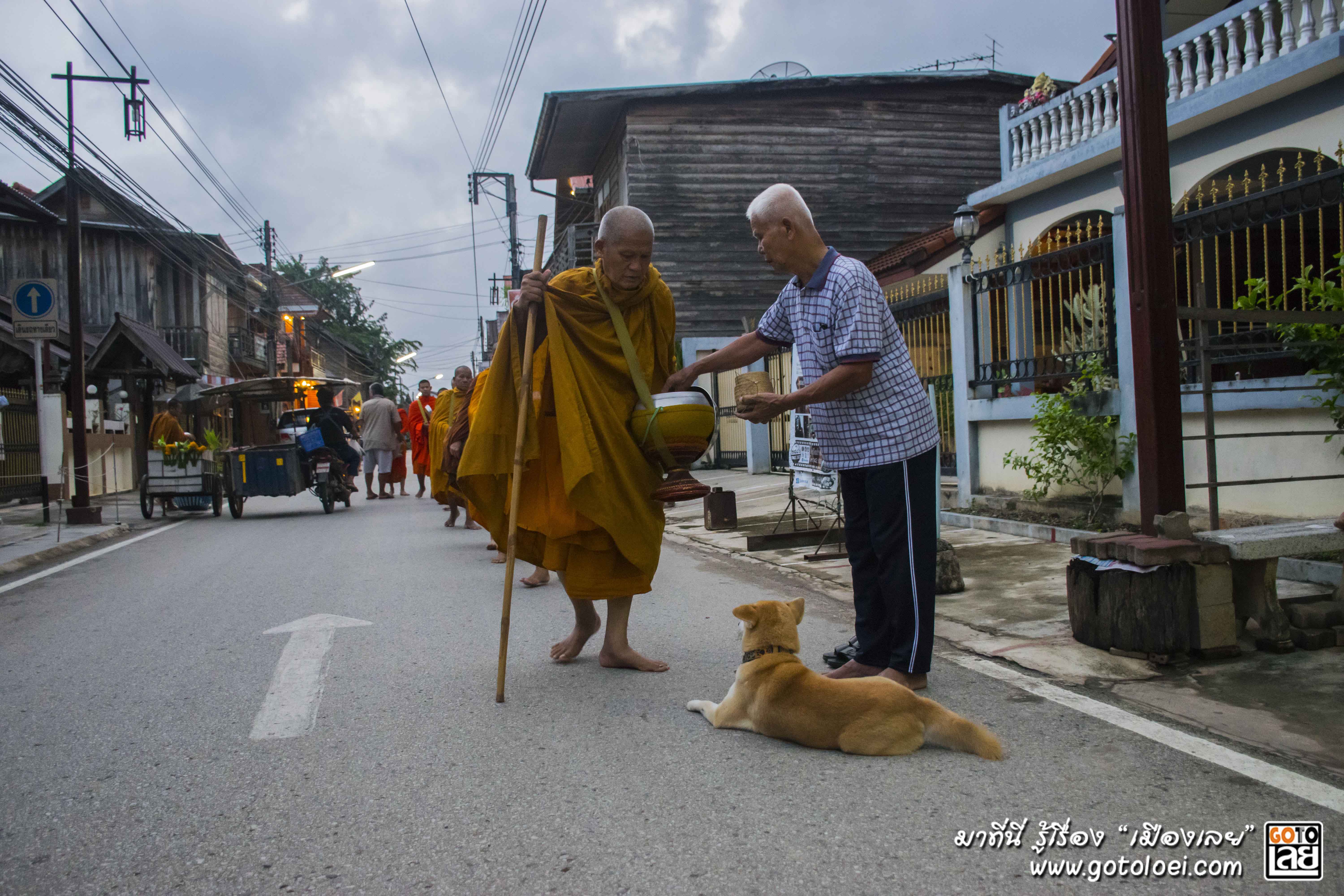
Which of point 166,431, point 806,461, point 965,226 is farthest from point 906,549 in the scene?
point 166,431

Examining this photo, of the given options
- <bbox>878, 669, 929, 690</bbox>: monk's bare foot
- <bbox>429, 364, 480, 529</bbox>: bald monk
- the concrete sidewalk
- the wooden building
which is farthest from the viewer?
the wooden building

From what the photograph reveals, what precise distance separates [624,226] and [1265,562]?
113 inches

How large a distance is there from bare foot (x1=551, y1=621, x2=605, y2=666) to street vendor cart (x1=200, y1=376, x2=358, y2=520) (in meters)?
10.0

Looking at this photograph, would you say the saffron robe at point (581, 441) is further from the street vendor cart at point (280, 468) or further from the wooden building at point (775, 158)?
the wooden building at point (775, 158)

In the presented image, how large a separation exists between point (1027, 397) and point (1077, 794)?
6.15 metres

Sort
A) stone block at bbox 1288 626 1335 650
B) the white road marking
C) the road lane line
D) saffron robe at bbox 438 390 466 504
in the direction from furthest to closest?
saffron robe at bbox 438 390 466 504
the road lane line
stone block at bbox 1288 626 1335 650
the white road marking

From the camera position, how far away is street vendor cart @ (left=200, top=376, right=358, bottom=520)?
13.3m

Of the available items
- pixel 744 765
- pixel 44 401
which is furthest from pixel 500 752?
pixel 44 401

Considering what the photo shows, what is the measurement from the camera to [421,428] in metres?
14.5

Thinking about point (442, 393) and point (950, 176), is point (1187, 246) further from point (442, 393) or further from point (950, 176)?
point (950, 176)

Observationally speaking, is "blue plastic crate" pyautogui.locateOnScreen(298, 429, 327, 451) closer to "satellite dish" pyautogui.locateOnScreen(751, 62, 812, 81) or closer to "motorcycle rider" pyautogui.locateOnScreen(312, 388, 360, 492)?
"motorcycle rider" pyautogui.locateOnScreen(312, 388, 360, 492)

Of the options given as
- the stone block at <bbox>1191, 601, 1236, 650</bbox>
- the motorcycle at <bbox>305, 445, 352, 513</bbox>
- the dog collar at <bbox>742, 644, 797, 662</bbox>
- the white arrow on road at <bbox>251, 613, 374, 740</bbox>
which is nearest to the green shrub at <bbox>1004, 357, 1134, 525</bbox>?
the stone block at <bbox>1191, 601, 1236, 650</bbox>

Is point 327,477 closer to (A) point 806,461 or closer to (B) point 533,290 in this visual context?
(A) point 806,461

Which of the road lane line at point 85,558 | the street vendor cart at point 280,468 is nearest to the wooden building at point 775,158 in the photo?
the street vendor cart at point 280,468
